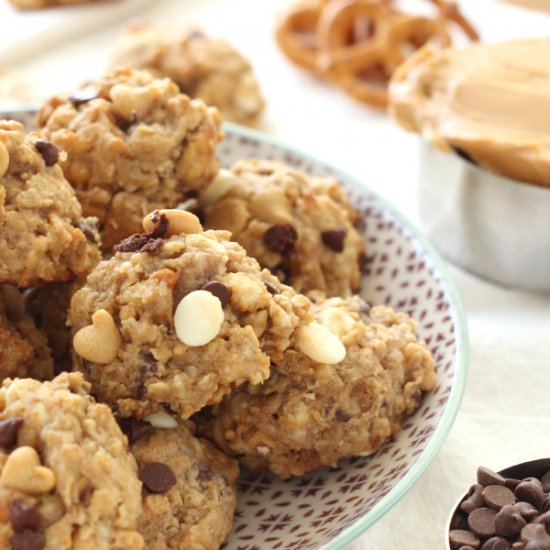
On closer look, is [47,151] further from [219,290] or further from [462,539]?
[462,539]

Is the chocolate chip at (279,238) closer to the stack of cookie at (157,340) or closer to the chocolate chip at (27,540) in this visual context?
the stack of cookie at (157,340)

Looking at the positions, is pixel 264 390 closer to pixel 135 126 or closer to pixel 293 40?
pixel 135 126

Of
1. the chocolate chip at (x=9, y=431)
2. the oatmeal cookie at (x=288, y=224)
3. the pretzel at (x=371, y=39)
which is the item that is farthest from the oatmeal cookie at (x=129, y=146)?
the pretzel at (x=371, y=39)

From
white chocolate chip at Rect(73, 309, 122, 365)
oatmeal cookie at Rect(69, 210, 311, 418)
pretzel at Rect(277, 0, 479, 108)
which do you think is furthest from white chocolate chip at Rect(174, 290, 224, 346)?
pretzel at Rect(277, 0, 479, 108)

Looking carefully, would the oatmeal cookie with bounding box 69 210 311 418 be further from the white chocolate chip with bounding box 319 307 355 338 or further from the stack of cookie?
the white chocolate chip with bounding box 319 307 355 338

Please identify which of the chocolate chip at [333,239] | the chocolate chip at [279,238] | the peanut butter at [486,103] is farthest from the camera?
the peanut butter at [486,103]

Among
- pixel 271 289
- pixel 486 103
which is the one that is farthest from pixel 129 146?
pixel 486 103
